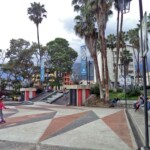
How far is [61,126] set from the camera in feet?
52.3

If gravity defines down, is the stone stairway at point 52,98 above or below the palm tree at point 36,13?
below

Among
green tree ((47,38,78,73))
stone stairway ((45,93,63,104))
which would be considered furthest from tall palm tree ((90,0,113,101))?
green tree ((47,38,78,73))

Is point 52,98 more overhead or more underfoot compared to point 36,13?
more underfoot

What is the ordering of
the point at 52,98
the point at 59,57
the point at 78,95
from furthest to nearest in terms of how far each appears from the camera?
the point at 59,57 < the point at 52,98 < the point at 78,95

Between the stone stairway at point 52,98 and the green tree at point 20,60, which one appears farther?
the green tree at point 20,60

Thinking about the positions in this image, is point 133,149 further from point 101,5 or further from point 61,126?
point 101,5

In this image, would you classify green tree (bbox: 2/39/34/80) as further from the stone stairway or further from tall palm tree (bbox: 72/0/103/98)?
tall palm tree (bbox: 72/0/103/98)

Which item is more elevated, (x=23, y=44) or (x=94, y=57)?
(x=23, y=44)

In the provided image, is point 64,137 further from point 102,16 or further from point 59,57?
point 59,57

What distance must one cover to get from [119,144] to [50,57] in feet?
172

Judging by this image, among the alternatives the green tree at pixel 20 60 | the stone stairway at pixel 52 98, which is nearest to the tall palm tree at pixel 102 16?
the stone stairway at pixel 52 98

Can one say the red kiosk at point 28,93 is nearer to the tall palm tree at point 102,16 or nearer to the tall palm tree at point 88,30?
the tall palm tree at point 88,30

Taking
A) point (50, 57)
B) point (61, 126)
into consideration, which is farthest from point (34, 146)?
point (50, 57)

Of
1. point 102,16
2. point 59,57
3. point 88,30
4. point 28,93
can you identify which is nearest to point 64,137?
point 102,16
